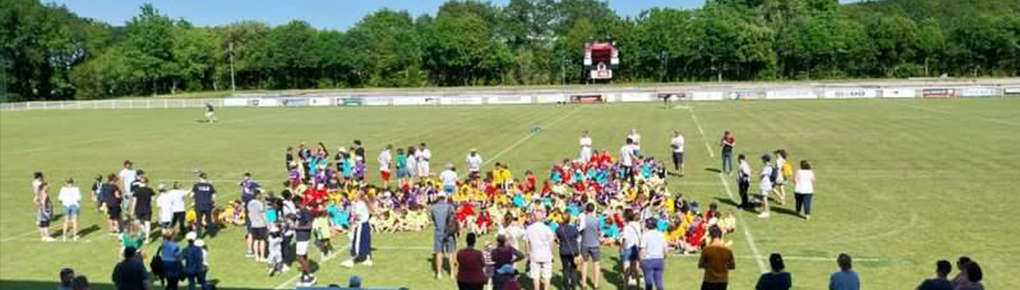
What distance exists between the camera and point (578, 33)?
121 metres

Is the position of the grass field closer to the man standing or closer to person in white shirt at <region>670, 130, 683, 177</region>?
the man standing

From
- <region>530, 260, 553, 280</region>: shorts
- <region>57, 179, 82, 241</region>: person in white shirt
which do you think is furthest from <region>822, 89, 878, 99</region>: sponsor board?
<region>530, 260, 553, 280</region>: shorts

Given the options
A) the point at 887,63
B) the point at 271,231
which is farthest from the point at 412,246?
the point at 887,63

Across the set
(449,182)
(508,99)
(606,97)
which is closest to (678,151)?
(449,182)

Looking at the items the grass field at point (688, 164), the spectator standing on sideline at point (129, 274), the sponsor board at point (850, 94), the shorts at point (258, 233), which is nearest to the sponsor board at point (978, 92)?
the sponsor board at point (850, 94)

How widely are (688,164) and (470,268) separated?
63.2 ft

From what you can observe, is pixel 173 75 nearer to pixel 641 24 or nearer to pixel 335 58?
pixel 335 58

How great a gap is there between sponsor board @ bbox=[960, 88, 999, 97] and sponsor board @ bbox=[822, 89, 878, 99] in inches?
282

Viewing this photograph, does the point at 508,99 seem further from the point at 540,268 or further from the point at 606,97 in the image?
the point at 540,268

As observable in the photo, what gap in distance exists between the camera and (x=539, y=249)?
1251 centimetres

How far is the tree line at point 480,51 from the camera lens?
113 metres

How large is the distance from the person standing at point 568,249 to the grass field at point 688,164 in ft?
3.79

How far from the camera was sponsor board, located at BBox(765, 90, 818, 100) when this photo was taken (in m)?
79.2

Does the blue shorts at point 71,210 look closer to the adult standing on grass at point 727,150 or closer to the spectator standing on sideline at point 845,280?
the spectator standing on sideline at point 845,280
